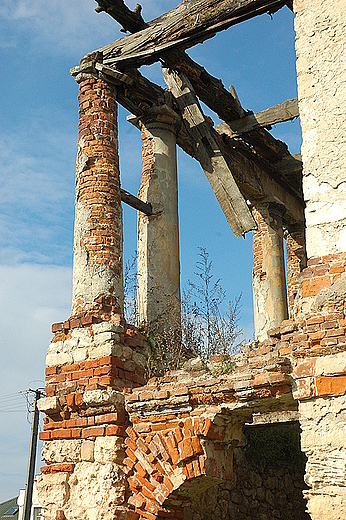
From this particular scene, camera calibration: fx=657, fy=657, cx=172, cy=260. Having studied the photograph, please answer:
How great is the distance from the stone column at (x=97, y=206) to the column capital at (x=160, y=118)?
1.23 meters

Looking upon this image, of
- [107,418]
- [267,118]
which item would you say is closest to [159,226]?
[267,118]

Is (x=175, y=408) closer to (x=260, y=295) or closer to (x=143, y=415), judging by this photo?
(x=143, y=415)

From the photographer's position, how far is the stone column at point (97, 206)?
6.38m

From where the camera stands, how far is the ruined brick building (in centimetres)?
489

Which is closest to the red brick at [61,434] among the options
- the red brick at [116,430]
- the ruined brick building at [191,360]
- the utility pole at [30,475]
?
the ruined brick building at [191,360]

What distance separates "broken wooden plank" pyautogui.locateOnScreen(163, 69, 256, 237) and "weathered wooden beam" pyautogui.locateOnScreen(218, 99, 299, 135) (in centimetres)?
99

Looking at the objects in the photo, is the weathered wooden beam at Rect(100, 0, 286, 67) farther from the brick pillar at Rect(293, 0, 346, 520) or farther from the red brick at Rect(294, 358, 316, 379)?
the red brick at Rect(294, 358, 316, 379)

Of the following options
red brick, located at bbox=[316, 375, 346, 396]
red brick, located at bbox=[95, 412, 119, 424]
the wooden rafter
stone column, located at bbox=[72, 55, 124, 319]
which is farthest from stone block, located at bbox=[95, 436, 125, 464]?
the wooden rafter

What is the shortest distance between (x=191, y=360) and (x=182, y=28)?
3.36 meters

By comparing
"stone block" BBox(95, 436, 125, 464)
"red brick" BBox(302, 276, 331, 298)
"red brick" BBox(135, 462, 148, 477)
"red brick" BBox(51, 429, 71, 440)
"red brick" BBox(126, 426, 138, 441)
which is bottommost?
"red brick" BBox(135, 462, 148, 477)

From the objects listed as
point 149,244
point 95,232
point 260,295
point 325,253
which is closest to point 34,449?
point 260,295

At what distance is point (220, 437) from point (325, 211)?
6.66 feet

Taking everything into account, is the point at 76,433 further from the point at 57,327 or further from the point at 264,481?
the point at 264,481

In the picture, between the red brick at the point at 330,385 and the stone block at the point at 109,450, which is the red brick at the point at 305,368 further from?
the stone block at the point at 109,450
